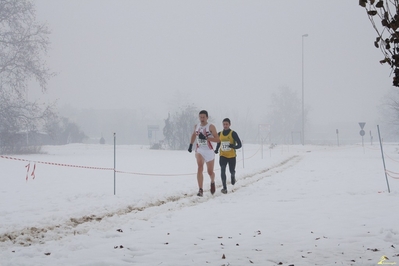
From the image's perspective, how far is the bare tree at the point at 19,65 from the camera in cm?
2853

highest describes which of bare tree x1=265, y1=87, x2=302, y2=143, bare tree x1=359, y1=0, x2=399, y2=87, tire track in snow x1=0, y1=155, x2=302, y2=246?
bare tree x1=265, y1=87, x2=302, y2=143

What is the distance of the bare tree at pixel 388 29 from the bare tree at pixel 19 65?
28.8 meters

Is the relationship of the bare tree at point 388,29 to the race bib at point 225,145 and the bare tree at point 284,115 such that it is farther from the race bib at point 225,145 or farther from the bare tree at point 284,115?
the bare tree at point 284,115

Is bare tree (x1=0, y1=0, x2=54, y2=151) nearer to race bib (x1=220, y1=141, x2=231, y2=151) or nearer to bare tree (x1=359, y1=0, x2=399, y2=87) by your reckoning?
race bib (x1=220, y1=141, x2=231, y2=151)

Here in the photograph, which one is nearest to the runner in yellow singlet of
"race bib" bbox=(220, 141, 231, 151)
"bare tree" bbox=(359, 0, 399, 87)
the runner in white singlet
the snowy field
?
"race bib" bbox=(220, 141, 231, 151)

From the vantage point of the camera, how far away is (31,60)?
96.0 feet

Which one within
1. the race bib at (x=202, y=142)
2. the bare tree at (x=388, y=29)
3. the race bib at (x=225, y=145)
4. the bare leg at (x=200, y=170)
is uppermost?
the bare tree at (x=388, y=29)

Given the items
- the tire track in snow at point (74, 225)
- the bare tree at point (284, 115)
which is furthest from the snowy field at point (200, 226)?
the bare tree at point (284, 115)

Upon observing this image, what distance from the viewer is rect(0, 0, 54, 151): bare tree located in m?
28.5

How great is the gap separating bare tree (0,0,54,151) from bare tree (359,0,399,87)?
28.8m

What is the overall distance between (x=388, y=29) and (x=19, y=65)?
29.4m

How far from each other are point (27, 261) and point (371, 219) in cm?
502

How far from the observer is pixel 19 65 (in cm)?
2875

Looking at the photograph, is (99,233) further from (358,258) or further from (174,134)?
(174,134)
